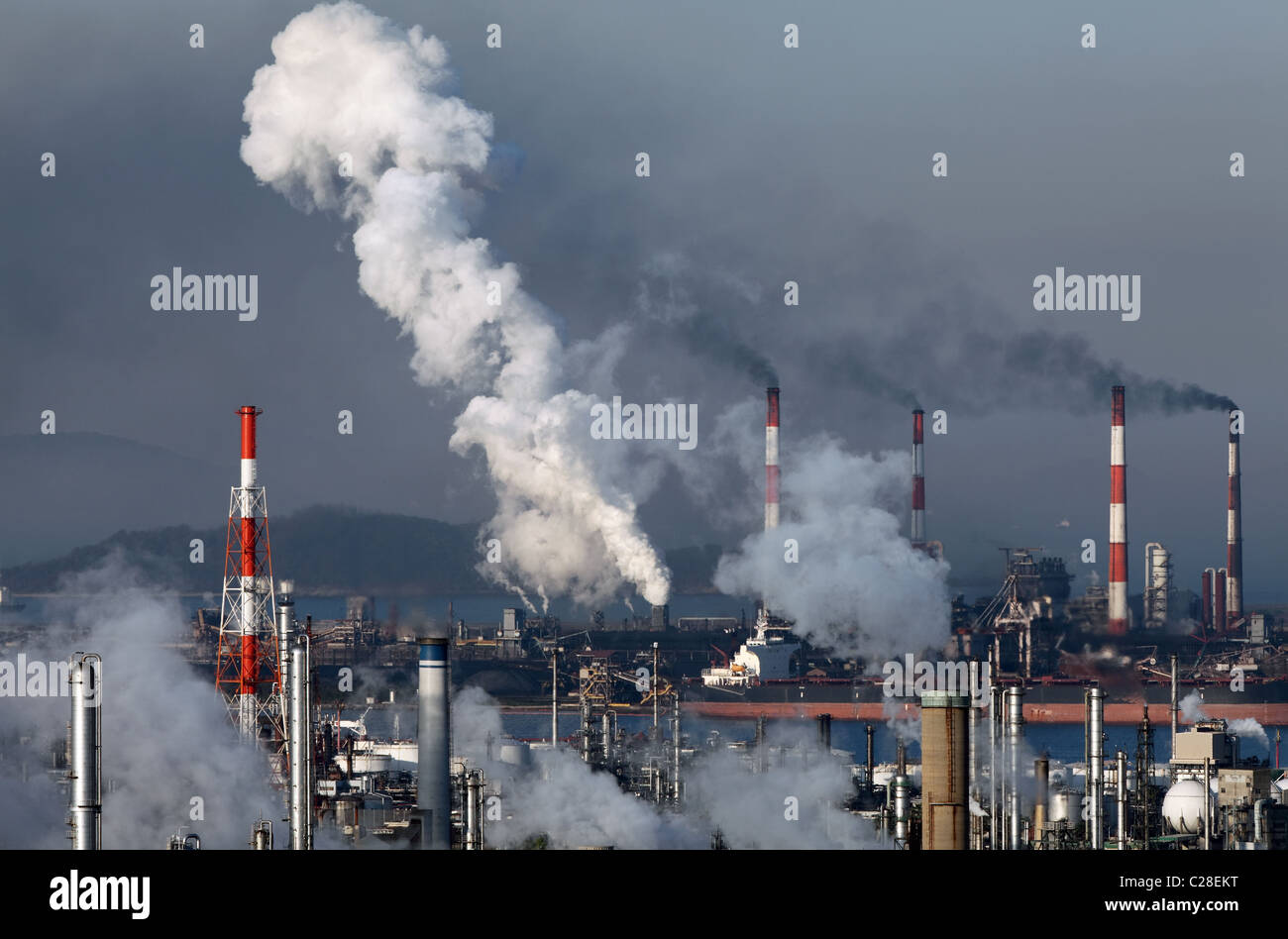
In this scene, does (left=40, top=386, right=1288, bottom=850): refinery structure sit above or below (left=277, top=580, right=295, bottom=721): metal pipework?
below

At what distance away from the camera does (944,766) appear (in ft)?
78.4

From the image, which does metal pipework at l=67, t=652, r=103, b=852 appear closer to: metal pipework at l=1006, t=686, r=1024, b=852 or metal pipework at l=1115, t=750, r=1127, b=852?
metal pipework at l=1006, t=686, r=1024, b=852

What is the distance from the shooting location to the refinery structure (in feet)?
89.9

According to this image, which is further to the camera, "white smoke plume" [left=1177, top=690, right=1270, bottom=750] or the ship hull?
the ship hull

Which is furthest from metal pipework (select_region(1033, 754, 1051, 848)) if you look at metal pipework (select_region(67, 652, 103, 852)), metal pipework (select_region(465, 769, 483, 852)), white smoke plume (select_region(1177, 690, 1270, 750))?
white smoke plume (select_region(1177, 690, 1270, 750))

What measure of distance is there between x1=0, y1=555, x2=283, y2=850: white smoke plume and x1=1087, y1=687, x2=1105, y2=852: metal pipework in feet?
45.3

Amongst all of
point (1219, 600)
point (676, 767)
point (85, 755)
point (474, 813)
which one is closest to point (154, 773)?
point (474, 813)

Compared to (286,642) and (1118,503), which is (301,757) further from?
(1118,503)

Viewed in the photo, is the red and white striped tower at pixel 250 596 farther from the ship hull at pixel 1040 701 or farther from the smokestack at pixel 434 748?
the ship hull at pixel 1040 701

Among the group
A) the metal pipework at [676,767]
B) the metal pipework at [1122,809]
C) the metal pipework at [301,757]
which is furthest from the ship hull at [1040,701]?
the metal pipework at [301,757]

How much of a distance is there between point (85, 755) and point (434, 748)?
319 inches

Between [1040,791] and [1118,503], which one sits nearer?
[1040,791]
